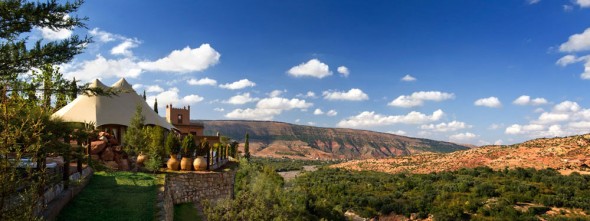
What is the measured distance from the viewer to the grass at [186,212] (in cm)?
1703

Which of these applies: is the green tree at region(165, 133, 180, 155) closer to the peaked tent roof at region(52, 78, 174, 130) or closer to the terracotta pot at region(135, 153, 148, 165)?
the terracotta pot at region(135, 153, 148, 165)

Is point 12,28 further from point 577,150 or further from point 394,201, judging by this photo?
point 577,150

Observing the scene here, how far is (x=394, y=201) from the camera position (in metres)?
34.2

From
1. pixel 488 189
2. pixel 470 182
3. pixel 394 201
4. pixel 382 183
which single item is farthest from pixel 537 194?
pixel 382 183

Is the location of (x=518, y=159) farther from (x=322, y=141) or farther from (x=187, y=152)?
(x=322, y=141)

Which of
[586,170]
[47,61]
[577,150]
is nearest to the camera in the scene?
[47,61]

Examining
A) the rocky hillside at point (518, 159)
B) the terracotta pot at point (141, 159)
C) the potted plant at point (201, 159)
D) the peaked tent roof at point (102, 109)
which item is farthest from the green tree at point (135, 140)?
the rocky hillside at point (518, 159)

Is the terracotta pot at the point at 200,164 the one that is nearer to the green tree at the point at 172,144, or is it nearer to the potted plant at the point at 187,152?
the potted plant at the point at 187,152

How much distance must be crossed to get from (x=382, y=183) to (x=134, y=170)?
30870mm

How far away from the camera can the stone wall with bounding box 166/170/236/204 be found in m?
18.6

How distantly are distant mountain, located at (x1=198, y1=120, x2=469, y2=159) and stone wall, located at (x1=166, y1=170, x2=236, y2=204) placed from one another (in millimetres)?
113841

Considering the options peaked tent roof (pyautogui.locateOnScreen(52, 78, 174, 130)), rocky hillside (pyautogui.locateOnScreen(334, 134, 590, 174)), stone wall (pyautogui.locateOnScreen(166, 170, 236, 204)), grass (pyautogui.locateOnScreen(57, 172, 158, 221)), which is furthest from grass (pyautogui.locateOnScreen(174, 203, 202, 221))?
rocky hillside (pyautogui.locateOnScreen(334, 134, 590, 174))

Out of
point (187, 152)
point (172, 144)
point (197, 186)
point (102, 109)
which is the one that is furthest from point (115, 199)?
point (102, 109)

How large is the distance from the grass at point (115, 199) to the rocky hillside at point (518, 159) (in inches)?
1805
